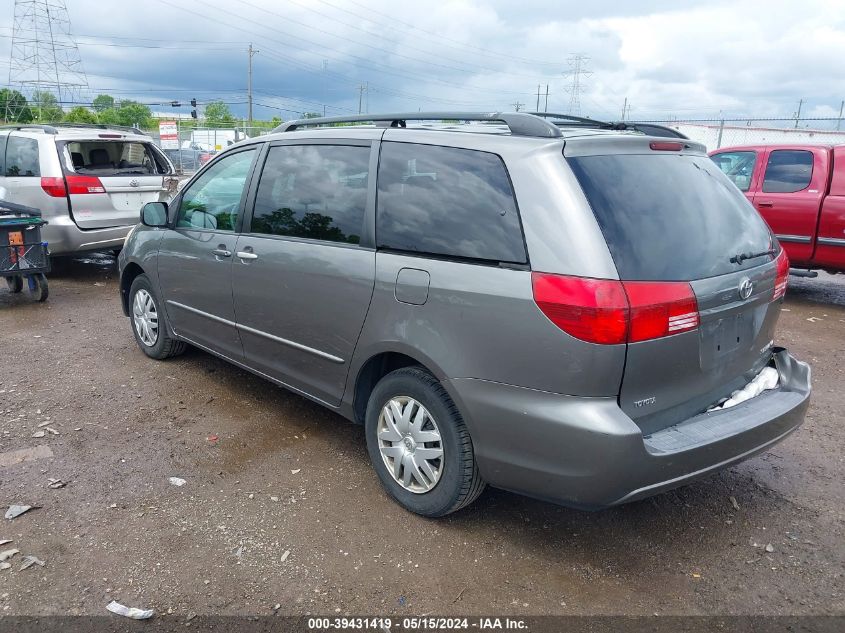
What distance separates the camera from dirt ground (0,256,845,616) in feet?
8.96

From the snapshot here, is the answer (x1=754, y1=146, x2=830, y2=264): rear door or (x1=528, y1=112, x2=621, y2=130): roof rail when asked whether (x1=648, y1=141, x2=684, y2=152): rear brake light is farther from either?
(x1=754, y1=146, x2=830, y2=264): rear door

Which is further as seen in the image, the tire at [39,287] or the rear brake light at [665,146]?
the tire at [39,287]

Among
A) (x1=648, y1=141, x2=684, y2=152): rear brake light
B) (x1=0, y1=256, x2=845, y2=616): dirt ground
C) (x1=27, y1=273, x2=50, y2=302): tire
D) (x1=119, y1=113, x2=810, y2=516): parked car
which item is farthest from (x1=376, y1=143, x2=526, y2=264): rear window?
(x1=27, y1=273, x2=50, y2=302): tire

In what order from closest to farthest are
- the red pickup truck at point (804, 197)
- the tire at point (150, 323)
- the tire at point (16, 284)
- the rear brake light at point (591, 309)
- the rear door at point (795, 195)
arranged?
the rear brake light at point (591, 309) < the tire at point (150, 323) < the red pickup truck at point (804, 197) < the rear door at point (795, 195) < the tire at point (16, 284)

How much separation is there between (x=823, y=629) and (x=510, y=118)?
2.46 meters

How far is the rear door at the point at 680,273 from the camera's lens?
2.63m

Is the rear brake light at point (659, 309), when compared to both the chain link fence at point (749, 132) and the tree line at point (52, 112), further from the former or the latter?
the tree line at point (52, 112)

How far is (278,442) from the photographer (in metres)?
4.10

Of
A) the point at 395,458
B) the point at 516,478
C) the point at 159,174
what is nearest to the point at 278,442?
the point at 395,458

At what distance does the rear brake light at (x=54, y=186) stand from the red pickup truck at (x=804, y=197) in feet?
25.8

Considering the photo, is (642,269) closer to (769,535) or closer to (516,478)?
(516,478)

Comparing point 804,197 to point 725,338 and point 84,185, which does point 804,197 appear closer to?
point 725,338

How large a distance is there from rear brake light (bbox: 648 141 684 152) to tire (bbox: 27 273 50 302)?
6927 millimetres

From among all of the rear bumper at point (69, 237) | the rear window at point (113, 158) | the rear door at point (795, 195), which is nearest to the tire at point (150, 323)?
the rear bumper at point (69, 237)
